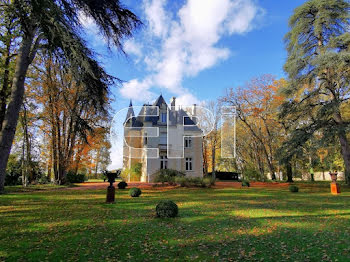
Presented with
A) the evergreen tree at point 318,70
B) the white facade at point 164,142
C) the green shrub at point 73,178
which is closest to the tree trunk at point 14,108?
the evergreen tree at point 318,70

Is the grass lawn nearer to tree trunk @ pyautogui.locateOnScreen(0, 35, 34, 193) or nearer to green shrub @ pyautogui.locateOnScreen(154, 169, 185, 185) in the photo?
tree trunk @ pyautogui.locateOnScreen(0, 35, 34, 193)

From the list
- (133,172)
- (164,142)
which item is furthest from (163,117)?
(133,172)

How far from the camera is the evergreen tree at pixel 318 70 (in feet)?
56.3

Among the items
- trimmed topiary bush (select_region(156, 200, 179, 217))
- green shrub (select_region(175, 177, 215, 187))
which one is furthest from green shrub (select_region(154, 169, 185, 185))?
trimmed topiary bush (select_region(156, 200, 179, 217))

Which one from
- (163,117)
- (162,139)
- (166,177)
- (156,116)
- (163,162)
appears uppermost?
(156,116)

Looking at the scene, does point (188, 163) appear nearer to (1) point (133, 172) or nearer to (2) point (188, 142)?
(2) point (188, 142)

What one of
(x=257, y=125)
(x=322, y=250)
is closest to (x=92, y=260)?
(x=322, y=250)

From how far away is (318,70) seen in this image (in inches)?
695

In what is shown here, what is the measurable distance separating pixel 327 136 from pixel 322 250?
15301 millimetres

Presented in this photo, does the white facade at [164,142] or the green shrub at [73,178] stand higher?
the white facade at [164,142]

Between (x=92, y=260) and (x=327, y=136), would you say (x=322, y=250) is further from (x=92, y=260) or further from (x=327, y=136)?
(x=327, y=136)

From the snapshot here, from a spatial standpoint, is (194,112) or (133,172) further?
(194,112)

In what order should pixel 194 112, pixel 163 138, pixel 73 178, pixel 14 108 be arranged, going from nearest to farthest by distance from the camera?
pixel 14 108 → pixel 163 138 → pixel 73 178 → pixel 194 112

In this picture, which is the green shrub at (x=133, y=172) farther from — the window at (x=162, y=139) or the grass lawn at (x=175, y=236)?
the grass lawn at (x=175, y=236)
